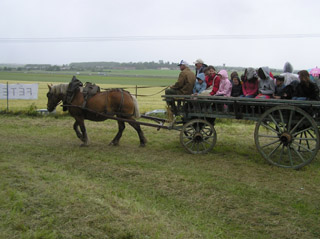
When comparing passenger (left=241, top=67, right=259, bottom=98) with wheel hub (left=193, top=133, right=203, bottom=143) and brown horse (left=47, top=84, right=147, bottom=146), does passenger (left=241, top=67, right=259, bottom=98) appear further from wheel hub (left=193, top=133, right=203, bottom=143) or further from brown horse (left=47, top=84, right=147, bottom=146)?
brown horse (left=47, top=84, right=147, bottom=146)

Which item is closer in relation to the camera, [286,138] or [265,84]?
[286,138]

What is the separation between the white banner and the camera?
1702 cm

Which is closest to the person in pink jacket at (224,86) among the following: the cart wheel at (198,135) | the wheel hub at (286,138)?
the cart wheel at (198,135)

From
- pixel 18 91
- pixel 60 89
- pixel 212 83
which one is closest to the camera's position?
pixel 212 83

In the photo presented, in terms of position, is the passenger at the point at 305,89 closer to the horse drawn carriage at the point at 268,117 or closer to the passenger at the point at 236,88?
the horse drawn carriage at the point at 268,117

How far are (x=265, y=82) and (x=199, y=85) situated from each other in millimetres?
1821

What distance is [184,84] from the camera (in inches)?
359

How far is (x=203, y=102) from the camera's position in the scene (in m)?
8.34

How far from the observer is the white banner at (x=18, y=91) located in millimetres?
17016

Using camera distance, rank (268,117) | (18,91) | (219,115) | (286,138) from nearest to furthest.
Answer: (286,138)
(268,117)
(219,115)
(18,91)

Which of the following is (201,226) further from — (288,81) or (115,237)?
(288,81)

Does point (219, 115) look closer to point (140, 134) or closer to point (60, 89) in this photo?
point (140, 134)

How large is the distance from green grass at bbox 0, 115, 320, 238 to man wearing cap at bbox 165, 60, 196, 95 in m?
1.56

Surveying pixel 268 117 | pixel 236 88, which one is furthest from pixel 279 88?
pixel 236 88
